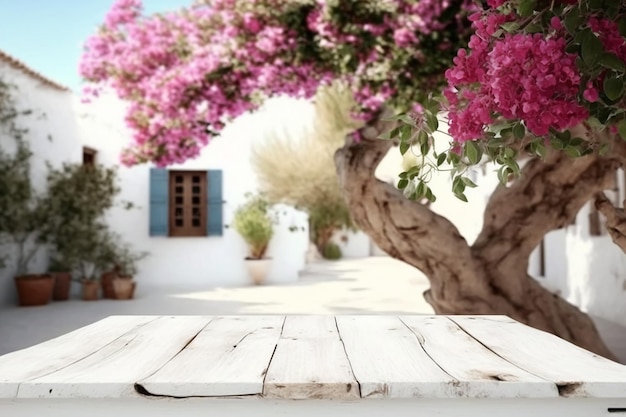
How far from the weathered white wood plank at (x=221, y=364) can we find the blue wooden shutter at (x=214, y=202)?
10.4 m

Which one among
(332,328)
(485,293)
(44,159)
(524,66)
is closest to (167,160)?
(485,293)

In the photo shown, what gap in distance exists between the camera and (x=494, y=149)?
5.94 ft

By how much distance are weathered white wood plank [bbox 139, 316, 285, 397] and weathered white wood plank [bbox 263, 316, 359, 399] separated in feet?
0.08

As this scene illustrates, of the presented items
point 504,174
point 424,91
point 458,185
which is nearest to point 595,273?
point 424,91

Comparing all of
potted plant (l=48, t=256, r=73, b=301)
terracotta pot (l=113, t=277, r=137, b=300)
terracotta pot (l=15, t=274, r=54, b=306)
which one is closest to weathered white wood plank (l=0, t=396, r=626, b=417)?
terracotta pot (l=15, t=274, r=54, b=306)

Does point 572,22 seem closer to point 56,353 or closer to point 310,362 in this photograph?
point 310,362

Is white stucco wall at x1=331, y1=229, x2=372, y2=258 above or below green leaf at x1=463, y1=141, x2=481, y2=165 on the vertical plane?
below

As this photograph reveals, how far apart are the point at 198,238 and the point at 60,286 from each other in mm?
3102

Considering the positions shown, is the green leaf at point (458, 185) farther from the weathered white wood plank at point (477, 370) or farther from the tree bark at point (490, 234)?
the tree bark at point (490, 234)

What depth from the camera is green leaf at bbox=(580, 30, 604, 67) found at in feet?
4.47

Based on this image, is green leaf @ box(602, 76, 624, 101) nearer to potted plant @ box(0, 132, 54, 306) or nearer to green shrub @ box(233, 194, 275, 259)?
potted plant @ box(0, 132, 54, 306)

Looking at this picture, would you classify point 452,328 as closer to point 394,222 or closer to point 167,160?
point 394,222

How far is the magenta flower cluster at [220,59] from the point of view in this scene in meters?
4.84

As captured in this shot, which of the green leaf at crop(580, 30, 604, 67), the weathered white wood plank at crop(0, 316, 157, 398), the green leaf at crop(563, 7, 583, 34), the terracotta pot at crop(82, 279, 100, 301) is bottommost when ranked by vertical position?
the terracotta pot at crop(82, 279, 100, 301)
